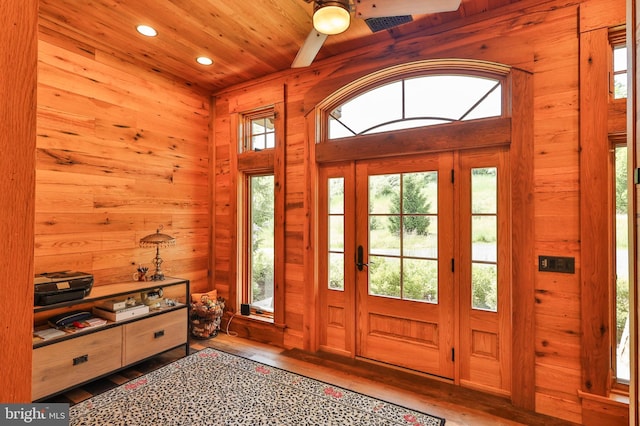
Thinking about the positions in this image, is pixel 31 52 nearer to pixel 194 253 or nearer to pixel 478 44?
pixel 478 44

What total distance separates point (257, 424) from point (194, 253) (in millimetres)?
2331

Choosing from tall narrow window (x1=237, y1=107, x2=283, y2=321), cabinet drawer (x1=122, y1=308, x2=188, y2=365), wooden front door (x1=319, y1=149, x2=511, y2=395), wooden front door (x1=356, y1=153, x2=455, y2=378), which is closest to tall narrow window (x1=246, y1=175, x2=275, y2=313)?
tall narrow window (x1=237, y1=107, x2=283, y2=321)

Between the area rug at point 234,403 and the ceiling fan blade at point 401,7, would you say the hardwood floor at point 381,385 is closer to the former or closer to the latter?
the area rug at point 234,403

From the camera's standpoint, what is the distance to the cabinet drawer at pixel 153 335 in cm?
282

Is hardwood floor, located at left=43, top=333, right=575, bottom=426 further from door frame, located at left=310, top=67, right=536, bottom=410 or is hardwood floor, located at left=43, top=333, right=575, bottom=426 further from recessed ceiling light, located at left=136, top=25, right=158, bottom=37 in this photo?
recessed ceiling light, located at left=136, top=25, right=158, bottom=37

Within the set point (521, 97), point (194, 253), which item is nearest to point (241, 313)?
point (194, 253)

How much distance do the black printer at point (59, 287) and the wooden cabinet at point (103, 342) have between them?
0.05 meters

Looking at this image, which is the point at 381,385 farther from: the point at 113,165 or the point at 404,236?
the point at 113,165

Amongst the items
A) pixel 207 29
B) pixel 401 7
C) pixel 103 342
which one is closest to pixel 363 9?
pixel 401 7

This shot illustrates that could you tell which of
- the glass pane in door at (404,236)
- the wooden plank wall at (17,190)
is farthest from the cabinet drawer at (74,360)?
the glass pane in door at (404,236)

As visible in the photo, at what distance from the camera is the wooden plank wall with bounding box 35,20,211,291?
9.16 feet

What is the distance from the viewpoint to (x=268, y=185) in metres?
3.85

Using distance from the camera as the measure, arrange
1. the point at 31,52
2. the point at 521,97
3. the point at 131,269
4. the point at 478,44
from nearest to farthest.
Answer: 1. the point at 31,52
2. the point at 521,97
3. the point at 478,44
4. the point at 131,269

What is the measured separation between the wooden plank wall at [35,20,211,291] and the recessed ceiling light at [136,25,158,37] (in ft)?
2.01
